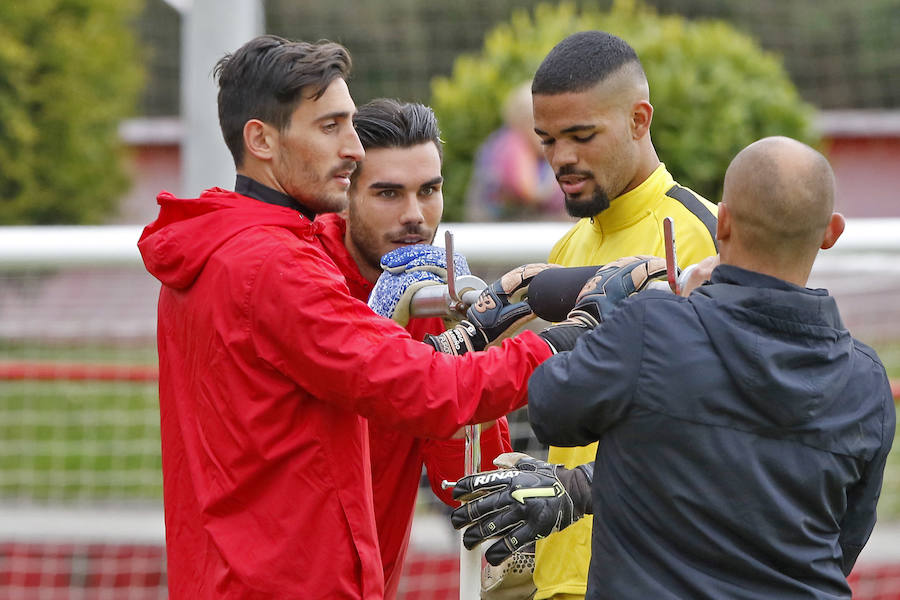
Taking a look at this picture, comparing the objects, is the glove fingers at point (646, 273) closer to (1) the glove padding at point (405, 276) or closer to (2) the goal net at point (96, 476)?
(1) the glove padding at point (405, 276)

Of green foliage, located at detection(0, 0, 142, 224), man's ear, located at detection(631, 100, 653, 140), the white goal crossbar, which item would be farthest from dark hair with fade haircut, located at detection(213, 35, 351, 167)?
green foliage, located at detection(0, 0, 142, 224)

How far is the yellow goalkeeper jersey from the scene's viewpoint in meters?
2.29

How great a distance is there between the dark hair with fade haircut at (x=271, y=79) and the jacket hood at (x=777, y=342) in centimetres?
84

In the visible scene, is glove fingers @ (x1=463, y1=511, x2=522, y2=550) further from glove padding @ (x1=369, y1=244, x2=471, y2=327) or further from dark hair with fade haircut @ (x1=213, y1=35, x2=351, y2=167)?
dark hair with fade haircut @ (x1=213, y1=35, x2=351, y2=167)

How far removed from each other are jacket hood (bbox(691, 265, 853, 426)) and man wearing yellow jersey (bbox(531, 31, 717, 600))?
1.75 ft

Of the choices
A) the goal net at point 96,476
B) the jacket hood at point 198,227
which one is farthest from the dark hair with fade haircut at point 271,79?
the goal net at point 96,476

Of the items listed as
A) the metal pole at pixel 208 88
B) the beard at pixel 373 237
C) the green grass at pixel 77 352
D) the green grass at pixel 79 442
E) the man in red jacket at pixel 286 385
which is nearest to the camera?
the man in red jacket at pixel 286 385

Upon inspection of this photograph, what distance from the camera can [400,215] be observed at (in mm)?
2627

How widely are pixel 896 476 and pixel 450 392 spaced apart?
4785mm

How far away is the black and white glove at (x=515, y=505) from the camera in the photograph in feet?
6.62

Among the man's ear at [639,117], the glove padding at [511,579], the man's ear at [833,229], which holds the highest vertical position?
the man's ear at [639,117]

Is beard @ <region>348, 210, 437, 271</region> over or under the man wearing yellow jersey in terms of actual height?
under

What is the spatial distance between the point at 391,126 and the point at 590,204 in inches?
21.1

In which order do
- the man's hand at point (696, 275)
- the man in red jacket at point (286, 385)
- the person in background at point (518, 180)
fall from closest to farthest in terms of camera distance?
the man's hand at point (696, 275) → the man in red jacket at point (286, 385) → the person in background at point (518, 180)
